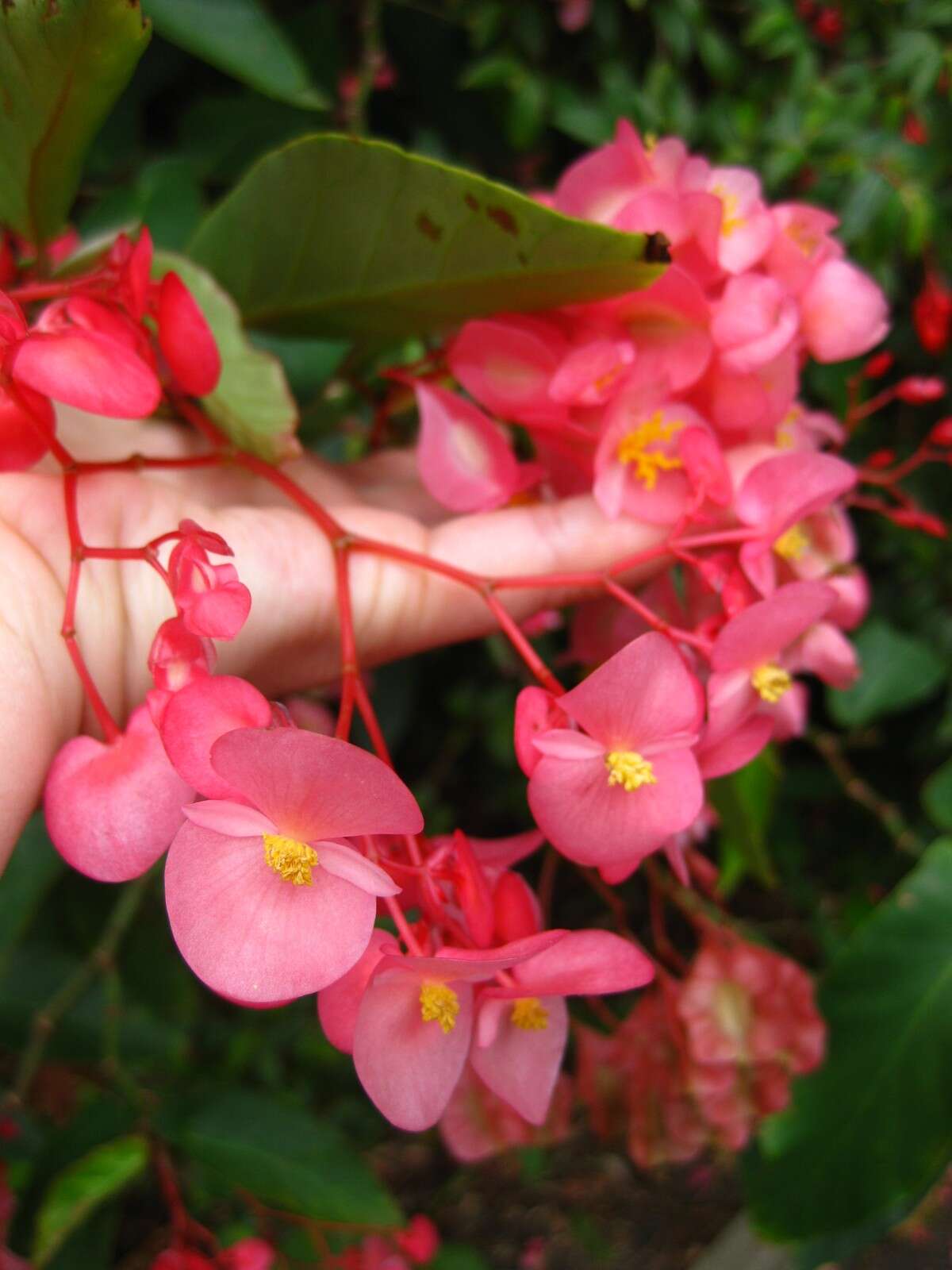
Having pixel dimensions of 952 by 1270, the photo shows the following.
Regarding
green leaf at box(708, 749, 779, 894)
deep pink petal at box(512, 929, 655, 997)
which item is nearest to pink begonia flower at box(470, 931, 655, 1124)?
deep pink petal at box(512, 929, 655, 997)

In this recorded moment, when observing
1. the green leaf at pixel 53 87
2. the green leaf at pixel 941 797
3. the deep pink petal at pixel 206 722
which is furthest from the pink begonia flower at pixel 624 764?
the green leaf at pixel 941 797

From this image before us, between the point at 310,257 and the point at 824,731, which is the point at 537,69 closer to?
the point at 310,257

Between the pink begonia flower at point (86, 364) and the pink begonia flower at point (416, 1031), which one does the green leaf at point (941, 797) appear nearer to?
the pink begonia flower at point (416, 1031)

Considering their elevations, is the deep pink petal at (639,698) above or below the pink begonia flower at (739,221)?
below

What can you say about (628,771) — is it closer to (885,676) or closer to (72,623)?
(72,623)

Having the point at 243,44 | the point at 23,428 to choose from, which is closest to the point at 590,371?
the point at 23,428

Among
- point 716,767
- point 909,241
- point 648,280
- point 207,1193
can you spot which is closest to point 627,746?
point 716,767
